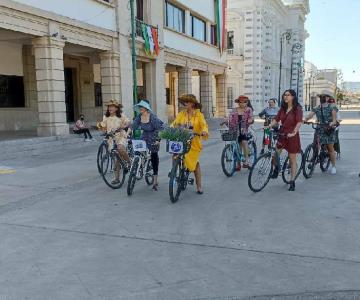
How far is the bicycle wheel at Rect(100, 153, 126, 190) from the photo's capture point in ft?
25.9

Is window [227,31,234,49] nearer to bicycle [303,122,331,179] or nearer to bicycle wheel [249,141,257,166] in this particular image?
bicycle wheel [249,141,257,166]

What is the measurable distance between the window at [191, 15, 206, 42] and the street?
2168 cm

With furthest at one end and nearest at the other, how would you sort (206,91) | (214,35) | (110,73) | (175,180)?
(214,35) < (206,91) < (110,73) < (175,180)

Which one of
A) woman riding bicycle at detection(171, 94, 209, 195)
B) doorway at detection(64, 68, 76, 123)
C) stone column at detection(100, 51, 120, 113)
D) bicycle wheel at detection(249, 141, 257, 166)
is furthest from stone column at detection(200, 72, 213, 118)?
woman riding bicycle at detection(171, 94, 209, 195)

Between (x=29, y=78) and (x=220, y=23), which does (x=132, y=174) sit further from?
(x=220, y=23)

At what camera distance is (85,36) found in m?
17.1

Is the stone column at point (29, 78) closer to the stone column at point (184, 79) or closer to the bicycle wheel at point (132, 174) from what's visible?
the stone column at point (184, 79)

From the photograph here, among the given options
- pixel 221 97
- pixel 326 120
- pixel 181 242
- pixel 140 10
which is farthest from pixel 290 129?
pixel 221 97

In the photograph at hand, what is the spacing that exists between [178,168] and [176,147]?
441 mm

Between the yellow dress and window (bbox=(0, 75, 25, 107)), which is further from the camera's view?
window (bbox=(0, 75, 25, 107))

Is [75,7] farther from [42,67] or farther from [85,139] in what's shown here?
[85,139]

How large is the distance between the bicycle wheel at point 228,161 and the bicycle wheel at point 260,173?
4.94ft

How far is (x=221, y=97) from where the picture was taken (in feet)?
112

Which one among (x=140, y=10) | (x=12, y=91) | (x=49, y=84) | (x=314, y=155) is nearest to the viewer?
(x=314, y=155)
